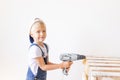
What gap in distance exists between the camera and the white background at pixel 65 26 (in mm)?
1654

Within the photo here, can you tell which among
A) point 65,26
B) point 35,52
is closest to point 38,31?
point 35,52

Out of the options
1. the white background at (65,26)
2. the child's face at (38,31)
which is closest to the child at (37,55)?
the child's face at (38,31)

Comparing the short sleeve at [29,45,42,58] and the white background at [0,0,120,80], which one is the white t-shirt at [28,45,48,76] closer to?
the short sleeve at [29,45,42,58]

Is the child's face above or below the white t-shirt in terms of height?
above

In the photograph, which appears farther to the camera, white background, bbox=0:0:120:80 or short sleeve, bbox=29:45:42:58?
white background, bbox=0:0:120:80

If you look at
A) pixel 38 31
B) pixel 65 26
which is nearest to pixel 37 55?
pixel 38 31

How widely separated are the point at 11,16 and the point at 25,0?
13cm

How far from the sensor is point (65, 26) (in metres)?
1.67

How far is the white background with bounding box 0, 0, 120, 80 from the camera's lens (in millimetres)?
1654

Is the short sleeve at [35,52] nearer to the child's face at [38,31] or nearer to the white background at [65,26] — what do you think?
the child's face at [38,31]

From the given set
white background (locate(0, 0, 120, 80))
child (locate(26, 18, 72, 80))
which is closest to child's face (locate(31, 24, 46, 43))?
child (locate(26, 18, 72, 80))

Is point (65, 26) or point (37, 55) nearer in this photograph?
point (37, 55)

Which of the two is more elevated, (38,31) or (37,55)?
(38,31)

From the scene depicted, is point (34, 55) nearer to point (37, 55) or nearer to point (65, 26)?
point (37, 55)
